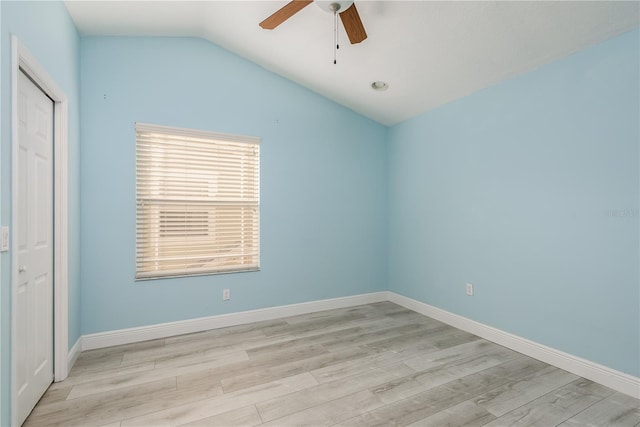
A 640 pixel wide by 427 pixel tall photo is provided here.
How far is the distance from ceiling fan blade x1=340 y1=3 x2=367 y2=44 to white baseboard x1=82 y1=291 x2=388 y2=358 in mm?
2937

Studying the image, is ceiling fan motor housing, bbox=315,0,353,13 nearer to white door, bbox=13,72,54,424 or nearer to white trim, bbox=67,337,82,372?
white door, bbox=13,72,54,424

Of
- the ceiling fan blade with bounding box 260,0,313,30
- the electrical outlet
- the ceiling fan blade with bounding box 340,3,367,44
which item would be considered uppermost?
the ceiling fan blade with bounding box 260,0,313,30

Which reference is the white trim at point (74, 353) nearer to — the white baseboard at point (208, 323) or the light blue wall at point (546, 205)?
the white baseboard at point (208, 323)

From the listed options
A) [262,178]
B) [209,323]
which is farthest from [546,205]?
[209,323]

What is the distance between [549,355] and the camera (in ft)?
8.17

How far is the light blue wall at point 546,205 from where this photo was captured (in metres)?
2.11

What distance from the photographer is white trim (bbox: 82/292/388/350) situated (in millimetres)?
2781

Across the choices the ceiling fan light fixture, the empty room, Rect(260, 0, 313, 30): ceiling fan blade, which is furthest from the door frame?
the ceiling fan light fixture

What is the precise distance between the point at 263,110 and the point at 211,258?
1.83 meters

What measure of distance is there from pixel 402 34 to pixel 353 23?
2.40 feet

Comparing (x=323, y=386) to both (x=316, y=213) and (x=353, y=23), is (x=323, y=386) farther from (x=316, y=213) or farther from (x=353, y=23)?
(x=353, y=23)

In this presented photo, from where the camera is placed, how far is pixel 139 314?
291 cm

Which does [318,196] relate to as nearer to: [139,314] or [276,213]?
[276,213]

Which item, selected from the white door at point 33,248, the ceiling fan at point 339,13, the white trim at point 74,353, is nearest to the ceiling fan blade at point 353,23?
the ceiling fan at point 339,13
